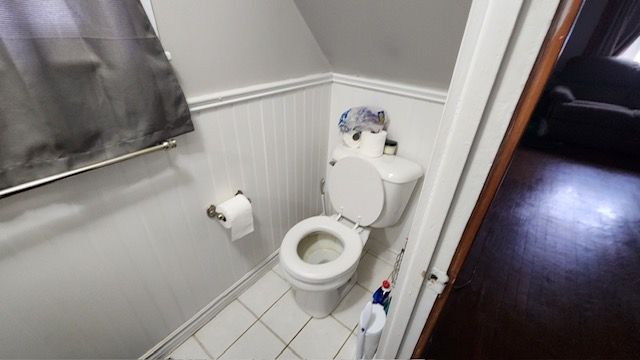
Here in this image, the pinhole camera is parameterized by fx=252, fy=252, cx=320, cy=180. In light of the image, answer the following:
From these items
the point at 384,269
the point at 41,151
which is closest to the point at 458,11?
the point at 41,151

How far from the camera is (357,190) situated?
4.26 ft

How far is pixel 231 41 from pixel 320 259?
115cm

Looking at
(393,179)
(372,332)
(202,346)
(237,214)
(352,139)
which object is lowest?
(202,346)

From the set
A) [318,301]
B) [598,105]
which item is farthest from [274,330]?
[598,105]

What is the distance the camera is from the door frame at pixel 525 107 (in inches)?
13.2

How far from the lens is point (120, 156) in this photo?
2.33ft

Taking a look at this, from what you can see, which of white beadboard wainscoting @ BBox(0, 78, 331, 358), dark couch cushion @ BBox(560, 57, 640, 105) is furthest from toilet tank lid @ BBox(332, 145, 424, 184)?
dark couch cushion @ BBox(560, 57, 640, 105)

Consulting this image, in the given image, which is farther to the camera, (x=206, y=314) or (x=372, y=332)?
(x=206, y=314)

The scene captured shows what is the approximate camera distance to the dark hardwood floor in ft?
4.01

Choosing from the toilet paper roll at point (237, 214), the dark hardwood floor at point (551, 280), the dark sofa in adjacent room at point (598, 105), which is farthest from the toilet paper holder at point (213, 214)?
the dark sofa in adjacent room at point (598, 105)

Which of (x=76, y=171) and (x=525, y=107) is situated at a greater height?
(x=525, y=107)

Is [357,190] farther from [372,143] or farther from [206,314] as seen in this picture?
[206,314]

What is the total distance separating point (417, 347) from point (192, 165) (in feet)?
3.22

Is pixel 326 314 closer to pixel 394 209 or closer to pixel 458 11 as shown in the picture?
pixel 394 209
